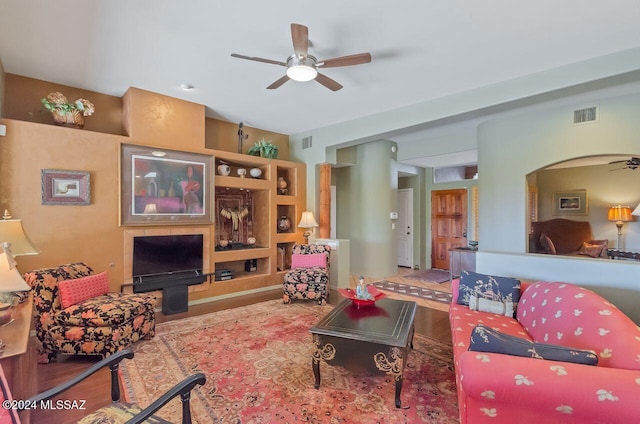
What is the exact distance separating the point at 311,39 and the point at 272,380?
9.81ft

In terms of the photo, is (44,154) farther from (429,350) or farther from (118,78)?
(429,350)

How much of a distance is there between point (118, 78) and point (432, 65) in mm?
3669

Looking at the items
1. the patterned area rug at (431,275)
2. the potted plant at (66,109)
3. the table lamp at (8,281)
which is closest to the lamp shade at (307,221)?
the patterned area rug at (431,275)

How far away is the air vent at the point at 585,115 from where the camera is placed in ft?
12.9

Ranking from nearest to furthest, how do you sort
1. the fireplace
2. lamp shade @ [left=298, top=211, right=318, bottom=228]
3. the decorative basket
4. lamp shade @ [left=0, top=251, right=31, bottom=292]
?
lamp shade @ [left=0, top=251, right=31, bottom=292] → the decorative basket → the fireplace → lamp shade @ [left=298, top=211, right=318, bottom=228]

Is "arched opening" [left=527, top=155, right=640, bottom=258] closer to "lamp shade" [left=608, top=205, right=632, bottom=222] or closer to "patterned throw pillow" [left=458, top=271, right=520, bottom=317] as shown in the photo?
"lamp shade" [left=608, top=205, right=632, bottom=222]

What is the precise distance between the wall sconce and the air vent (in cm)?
363

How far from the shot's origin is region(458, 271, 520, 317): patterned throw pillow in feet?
9.39

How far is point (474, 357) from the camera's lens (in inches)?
56.3

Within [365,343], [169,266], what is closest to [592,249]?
[365,343]

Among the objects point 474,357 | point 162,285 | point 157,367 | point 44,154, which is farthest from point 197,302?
point 474,357

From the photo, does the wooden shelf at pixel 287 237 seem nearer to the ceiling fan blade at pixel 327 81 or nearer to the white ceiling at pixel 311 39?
the white ceiling at pixel 311 39

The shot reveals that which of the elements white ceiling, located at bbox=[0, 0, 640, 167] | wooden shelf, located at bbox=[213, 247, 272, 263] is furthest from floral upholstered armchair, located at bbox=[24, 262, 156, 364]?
white ceiling, located at bbox=[0, 0, 640, 167]

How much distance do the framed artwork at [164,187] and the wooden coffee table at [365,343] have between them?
2.91 meters
